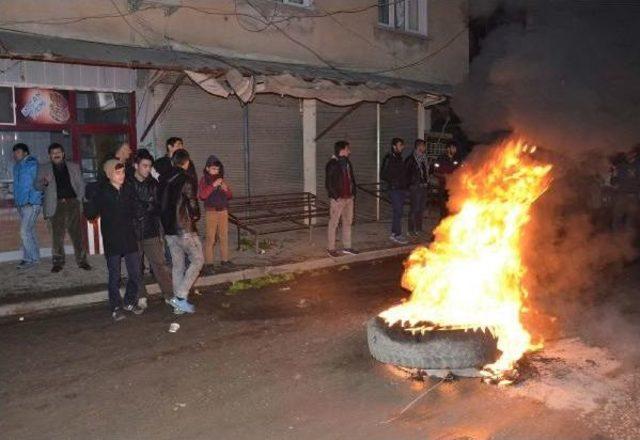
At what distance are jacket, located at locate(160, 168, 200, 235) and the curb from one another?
5.88ft

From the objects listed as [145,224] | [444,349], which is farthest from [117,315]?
[444,349]

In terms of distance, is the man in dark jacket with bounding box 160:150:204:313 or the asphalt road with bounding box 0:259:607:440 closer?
the asphalt road with bounding box 0:259:607:440

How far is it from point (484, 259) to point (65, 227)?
6590mm

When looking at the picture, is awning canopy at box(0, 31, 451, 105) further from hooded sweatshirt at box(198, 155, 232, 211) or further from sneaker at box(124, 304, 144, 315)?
Result: sneaker at box(124, 304, 144, 315)

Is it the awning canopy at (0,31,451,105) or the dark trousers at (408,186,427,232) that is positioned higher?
the awning canopy at (0,31,451,105)

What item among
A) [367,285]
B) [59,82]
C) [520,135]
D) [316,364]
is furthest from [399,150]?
[316,364]

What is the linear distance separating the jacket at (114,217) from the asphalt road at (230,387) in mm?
886

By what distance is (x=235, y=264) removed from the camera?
10.2 metres

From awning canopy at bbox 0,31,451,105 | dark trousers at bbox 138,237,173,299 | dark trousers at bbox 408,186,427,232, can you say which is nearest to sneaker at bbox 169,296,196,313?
dark trousers at bbox 138,237,173,299

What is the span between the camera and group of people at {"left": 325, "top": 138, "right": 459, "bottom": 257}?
10.8m

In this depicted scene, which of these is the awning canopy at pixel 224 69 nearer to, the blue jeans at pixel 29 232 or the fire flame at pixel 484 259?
the blue jeans at pixel 29 232

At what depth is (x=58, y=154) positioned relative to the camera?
367 inches

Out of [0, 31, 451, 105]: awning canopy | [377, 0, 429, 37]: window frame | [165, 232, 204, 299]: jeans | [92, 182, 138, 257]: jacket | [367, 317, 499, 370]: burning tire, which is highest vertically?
[377, 0, 429, 37]: window frame

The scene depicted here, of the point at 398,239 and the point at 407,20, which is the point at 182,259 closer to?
the point at 398,239
